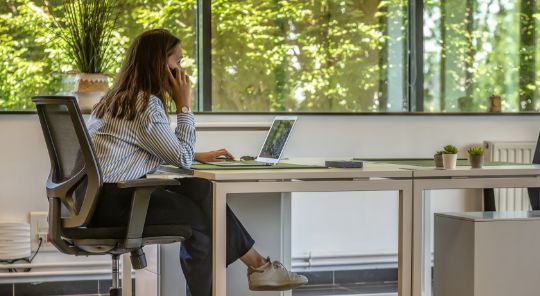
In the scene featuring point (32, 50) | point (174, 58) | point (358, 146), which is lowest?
point (358, 146)

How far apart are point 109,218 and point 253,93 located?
1.98 m

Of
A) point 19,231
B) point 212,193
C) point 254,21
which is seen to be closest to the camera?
point 212,193

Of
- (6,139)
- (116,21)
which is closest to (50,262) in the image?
(6,139)

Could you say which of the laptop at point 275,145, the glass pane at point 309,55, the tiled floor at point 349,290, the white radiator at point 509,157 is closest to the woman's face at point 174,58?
the laptop at point 275,145

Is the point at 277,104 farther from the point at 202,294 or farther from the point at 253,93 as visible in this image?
the point at 202,294

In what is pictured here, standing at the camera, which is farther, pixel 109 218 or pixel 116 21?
pixel 116 21

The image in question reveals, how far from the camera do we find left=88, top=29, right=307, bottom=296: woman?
296 centimetres

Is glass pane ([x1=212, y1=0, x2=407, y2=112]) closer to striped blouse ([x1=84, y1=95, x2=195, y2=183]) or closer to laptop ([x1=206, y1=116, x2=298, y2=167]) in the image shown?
laptop ([x1=206, y1=116, x2=298, y2=167])

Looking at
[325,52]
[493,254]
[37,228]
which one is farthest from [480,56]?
[37,228]

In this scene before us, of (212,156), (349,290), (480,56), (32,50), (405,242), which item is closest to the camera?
(405,242)

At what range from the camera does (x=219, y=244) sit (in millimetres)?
2746

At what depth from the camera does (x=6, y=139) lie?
14.1 ft

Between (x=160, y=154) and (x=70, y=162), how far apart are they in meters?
0.30

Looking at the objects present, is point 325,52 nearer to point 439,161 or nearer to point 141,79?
point 439,161
